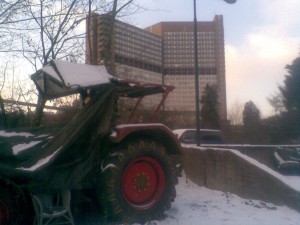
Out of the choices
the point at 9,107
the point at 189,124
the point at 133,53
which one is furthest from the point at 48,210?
the point at 189,124

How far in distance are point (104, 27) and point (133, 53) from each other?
6124 mm

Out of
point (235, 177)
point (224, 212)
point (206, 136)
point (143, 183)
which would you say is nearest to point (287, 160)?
point (206, 136)

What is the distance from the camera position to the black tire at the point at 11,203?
5172 mm

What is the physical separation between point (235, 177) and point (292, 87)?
29251 millimetres

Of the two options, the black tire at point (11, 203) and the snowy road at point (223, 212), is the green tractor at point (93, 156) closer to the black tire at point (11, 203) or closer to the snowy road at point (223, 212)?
the black tire at point (11, 203)

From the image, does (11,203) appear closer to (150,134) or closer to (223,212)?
(150,134)

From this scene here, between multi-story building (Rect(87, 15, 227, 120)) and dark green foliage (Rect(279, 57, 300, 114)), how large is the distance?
6.85 meters

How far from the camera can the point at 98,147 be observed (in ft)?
19.6

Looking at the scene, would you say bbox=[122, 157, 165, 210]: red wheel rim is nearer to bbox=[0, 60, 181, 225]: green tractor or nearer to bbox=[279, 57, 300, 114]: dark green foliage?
bbox=[0, 60, 181, 225]: green tractor

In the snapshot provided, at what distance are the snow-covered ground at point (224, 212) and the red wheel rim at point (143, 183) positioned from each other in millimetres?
424

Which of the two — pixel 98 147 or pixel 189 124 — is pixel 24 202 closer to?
pixel 98 147

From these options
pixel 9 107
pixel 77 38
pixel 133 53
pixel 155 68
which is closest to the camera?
pixel 9 107

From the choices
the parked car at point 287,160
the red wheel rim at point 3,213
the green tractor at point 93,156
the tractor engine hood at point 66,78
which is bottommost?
the parked car at point 287,160

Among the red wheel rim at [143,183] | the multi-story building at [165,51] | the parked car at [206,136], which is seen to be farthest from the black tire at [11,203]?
the parked car at [206,136]
